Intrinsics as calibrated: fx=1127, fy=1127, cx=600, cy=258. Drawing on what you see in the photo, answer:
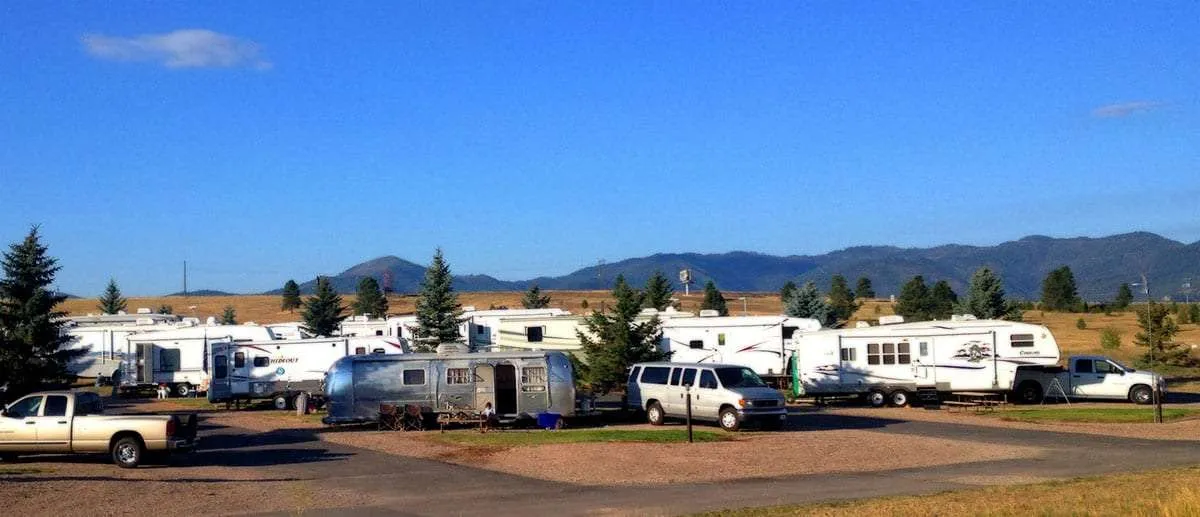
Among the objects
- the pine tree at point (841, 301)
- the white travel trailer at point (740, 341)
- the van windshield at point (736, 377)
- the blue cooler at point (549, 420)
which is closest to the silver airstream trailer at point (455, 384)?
the blue cooler at point (549, 420)

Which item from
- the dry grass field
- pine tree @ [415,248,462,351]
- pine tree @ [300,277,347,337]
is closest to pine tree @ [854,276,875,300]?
the dry grass field

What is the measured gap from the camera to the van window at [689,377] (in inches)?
1110

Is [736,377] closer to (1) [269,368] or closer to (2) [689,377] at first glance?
(2) [689,377]

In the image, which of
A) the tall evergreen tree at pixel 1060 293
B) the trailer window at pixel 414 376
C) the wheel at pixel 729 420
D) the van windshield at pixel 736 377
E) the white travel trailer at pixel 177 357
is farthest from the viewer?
the tall evergreen tree at pixel 1060 293

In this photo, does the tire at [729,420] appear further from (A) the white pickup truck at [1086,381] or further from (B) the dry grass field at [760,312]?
(B) the dry grass field at [760,312]

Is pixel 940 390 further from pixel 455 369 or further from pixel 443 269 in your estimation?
pixel 443 269

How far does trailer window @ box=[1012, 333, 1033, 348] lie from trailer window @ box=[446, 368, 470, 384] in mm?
16346

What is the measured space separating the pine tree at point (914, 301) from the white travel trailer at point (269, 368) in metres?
48.6

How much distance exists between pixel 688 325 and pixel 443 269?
49.4 feet

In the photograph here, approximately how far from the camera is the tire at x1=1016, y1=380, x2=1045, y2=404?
34406mm

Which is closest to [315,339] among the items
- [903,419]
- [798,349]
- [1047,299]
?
[798,349]

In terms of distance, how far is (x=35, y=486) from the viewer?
57.6 feet

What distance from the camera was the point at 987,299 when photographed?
2269 inches

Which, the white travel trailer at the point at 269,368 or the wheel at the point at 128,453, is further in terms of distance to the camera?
the white travel trailer at the point at 269,368
